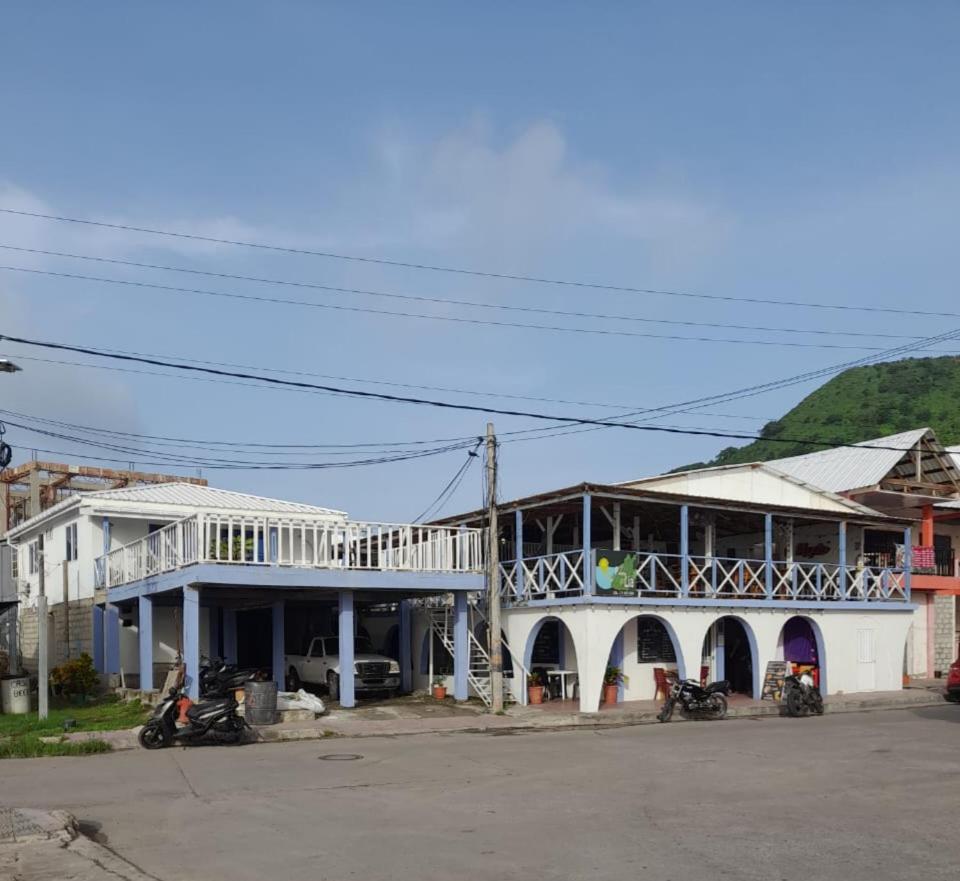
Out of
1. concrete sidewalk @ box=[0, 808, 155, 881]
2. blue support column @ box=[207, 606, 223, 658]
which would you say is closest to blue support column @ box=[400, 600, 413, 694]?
blue support column @ box=[207, 606, 223, 658]

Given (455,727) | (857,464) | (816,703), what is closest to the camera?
(455,727)

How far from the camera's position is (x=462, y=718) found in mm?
23062

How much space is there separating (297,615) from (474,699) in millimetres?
9357

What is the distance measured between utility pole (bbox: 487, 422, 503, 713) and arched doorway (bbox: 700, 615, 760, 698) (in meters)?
5.86

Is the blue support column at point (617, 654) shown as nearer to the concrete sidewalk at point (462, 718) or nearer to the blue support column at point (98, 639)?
the concrete sidewalk at point (462, 718)

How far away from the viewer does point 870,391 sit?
3248 inches

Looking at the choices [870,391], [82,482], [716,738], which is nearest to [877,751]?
[716,738]

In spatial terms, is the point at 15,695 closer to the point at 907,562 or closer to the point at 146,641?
the point at 146,641

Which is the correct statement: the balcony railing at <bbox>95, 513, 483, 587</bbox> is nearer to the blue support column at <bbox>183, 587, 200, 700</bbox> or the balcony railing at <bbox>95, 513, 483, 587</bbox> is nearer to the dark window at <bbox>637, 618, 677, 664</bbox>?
the blue support column at <bbox>183, 587, 200, 700</bbox>

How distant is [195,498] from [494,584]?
10.5 m

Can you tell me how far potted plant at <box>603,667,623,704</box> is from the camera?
87.6 feet

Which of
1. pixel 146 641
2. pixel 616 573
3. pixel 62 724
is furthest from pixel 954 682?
pixel 62 724

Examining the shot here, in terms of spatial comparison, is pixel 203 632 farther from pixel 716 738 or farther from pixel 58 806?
pixel 58 806

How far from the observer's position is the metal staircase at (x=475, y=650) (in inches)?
1027
